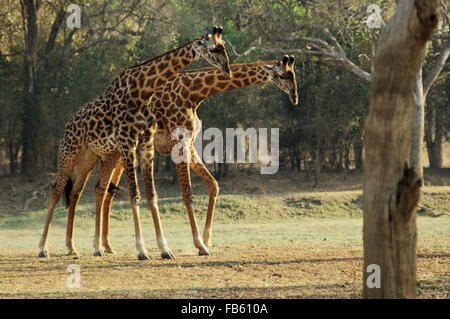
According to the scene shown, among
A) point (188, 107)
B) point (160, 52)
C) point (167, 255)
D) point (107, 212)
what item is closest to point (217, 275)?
point (167, 255)

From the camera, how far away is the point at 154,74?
9102 mm

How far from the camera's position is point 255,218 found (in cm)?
1758

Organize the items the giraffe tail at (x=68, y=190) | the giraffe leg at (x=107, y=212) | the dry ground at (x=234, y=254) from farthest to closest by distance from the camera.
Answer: the giraffe tail at (x=68, y=190) → the giraffe leg at (x=107, y=212) → the dry ground at (x=234, y=254)

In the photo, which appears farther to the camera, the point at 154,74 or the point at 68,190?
the point at 68,190

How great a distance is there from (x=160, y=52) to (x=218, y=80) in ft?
40.4

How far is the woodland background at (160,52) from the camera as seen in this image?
21.0m

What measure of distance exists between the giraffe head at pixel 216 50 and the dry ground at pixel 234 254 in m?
3.04

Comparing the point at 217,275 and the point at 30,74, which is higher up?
the point at 30,74

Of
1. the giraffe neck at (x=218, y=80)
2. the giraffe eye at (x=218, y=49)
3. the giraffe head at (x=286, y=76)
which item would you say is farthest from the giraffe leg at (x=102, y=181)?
the giraffe head at (x=286, y=76)

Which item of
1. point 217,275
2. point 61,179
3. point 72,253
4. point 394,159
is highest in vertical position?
point 394,159

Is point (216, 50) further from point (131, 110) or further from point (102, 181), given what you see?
point (102, 181)

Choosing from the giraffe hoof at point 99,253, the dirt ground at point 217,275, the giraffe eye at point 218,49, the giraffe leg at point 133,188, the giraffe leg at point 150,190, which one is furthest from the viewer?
the giraffe hoof at point 99,253

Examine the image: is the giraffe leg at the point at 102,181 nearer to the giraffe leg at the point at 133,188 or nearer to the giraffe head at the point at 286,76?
the giraffe leg at the point at 133,188
